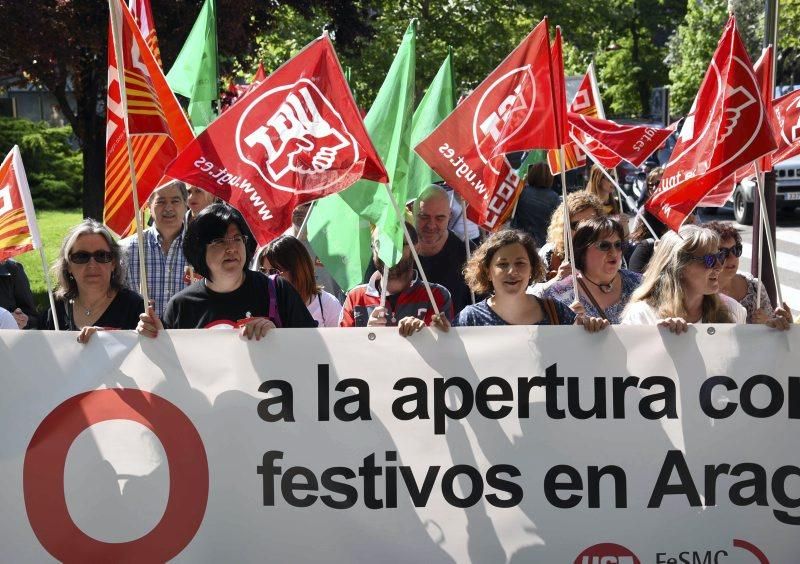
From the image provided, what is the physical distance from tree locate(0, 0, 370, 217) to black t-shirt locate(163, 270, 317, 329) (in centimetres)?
834

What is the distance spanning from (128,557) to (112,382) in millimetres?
711

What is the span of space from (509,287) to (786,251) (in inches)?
531

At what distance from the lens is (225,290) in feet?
17.5

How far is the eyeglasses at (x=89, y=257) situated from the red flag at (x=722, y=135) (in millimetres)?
2532

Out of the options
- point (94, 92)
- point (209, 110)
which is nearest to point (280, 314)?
point (209, 110)

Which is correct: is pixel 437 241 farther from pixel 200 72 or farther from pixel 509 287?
pixel 200 72

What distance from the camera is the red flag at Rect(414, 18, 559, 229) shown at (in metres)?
5.38

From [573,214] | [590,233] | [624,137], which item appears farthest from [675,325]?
[624,137]

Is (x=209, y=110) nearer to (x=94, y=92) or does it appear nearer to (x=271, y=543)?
(x=271, y=543)

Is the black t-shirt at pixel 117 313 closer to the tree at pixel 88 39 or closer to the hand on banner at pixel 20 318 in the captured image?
the hand on banner at pixel 20 318

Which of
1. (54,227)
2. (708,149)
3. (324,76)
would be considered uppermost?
(324,76)

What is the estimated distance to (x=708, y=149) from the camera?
5.45 metres

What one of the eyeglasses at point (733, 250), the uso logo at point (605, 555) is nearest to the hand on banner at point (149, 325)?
the uso logo at point (605, 555)

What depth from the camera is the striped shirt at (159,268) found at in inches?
275
